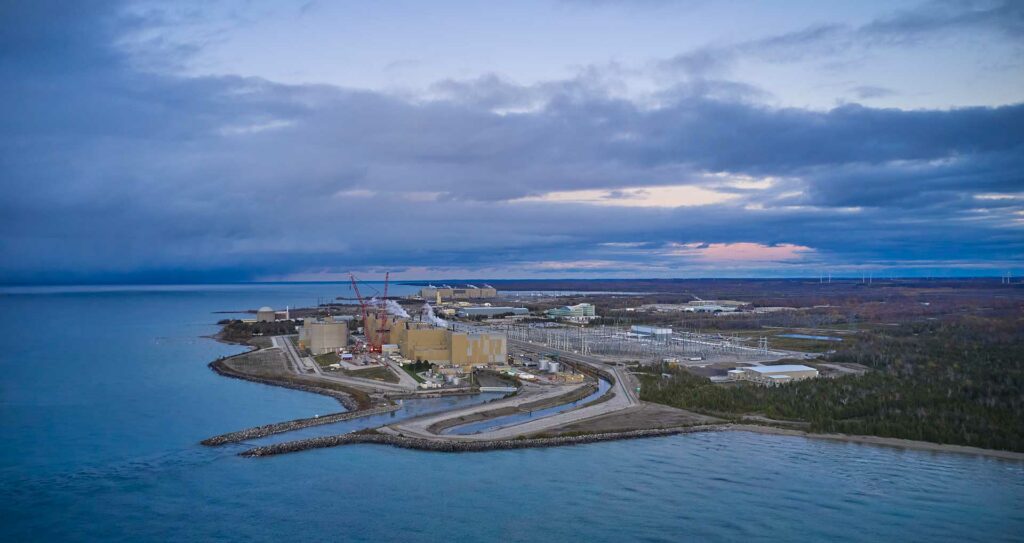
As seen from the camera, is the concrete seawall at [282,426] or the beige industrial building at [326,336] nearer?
the concrete seawall at [282,426]

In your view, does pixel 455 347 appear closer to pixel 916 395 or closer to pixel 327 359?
pixel 327 359

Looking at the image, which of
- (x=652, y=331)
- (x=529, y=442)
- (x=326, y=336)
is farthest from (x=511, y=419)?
(x=652, y=331)

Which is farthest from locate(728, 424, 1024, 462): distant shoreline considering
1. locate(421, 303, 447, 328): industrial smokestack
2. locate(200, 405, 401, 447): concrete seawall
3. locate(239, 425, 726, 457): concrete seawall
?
locate(421, 303, 447, 328): industrial smokestack

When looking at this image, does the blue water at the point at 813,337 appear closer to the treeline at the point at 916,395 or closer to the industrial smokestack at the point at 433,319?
the treeline at the point at 916,395

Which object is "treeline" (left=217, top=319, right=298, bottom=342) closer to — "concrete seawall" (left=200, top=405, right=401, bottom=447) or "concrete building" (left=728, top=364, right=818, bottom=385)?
"concrete seawall" (left=200, top=405, right=401, bottom=447)

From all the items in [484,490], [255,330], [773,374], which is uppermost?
[773,374]

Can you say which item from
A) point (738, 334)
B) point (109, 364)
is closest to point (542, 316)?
point (738, 334)

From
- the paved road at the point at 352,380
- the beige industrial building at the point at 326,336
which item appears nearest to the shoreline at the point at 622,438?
the paved road at the point at 352,380
